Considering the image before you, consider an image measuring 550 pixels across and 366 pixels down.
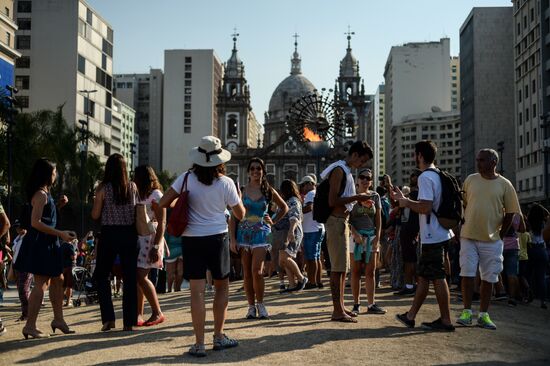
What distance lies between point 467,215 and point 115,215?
3755 mm

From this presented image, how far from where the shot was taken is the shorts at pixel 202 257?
243 inches

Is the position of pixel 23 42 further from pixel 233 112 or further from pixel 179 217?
pixel 179 217

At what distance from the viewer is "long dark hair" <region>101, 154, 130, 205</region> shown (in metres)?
7.27

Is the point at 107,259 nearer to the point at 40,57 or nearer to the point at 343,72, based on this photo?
the point at 40,57

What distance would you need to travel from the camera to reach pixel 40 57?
2773 inches

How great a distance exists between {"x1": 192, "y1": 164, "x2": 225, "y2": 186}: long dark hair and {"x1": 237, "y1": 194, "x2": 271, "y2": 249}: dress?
6.74 feet

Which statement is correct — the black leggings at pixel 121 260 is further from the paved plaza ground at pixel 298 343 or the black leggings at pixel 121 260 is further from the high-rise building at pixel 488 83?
the high-rise building at pixel 488 83

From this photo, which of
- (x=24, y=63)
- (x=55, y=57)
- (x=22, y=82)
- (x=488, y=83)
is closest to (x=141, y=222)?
(x=55, y=57)

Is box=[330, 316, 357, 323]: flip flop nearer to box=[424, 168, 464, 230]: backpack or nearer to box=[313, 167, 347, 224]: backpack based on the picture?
box=[313, 167, 347, 224]: backpack

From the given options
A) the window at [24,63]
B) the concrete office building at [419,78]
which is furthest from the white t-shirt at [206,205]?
the concrete office building at [419,78]

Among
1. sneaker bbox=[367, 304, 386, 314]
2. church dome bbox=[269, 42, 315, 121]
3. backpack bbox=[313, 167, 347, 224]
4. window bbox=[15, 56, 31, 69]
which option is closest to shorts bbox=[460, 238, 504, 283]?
sneaker bbox=[367, 304, 386, 314]

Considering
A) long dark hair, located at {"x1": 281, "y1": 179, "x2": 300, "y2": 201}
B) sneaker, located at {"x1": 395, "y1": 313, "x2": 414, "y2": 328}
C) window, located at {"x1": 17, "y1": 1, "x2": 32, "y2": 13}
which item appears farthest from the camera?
window, located at {"x1": 17, "y1": 1, "x2": 32, "y2": 13}

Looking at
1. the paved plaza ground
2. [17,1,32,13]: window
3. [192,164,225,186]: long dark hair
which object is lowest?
the paved plaza ground

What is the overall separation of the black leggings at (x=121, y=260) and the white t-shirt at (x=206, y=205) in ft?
4.08
